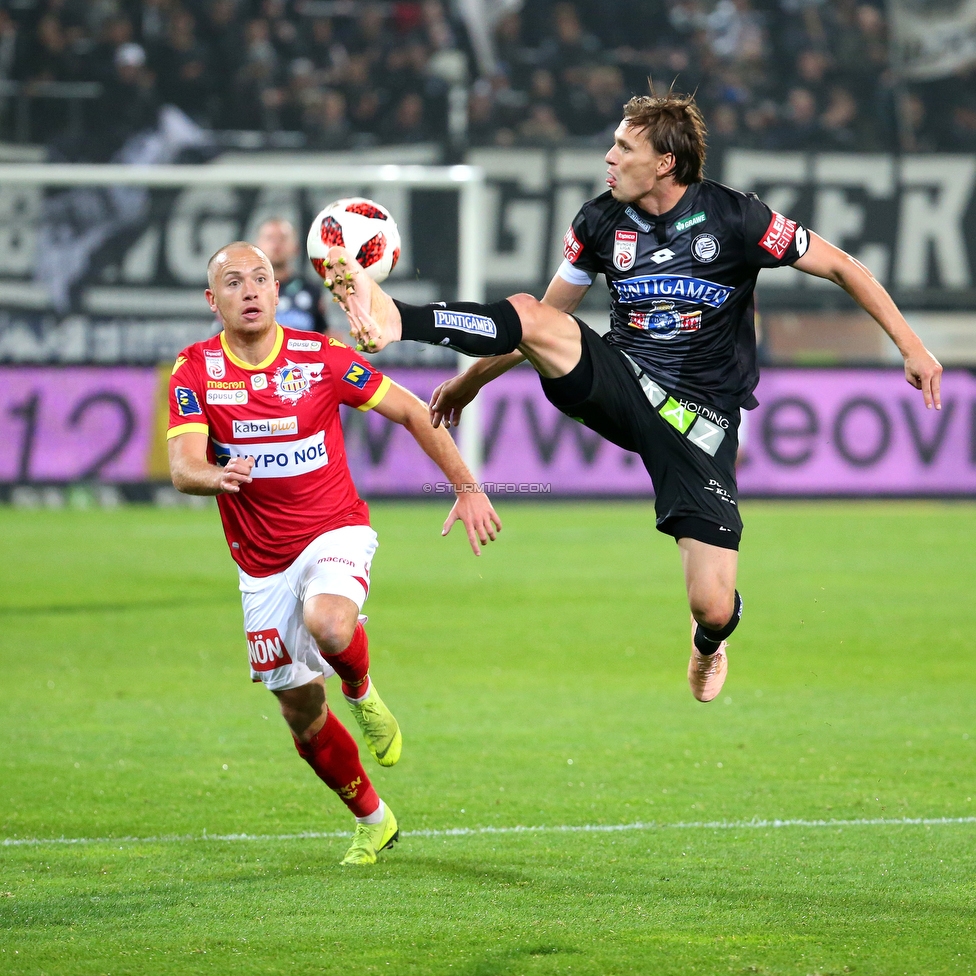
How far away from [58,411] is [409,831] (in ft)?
38.6

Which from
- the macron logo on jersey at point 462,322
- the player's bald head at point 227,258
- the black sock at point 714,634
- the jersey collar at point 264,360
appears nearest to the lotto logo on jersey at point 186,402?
the jersey collar at point 264,360

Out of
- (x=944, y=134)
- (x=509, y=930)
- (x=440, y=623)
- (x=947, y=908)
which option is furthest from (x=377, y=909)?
(x=944, y=134)

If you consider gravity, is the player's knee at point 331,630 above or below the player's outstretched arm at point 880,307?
below

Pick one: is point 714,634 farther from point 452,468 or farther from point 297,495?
point 297,495

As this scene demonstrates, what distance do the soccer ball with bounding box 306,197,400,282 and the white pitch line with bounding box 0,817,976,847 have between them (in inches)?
84.3

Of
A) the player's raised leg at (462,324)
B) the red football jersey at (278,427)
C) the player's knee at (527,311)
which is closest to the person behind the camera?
the player's raised leg at (462,324)

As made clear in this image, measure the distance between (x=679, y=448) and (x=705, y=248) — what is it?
29.7 inches

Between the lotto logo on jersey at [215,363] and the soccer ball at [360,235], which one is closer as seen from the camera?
the lotto logo on jersey at [215,363]

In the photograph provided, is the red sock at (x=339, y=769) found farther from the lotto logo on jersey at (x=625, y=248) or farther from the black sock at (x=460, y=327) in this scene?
the lotto logo on jersey at (x=625, y=248)

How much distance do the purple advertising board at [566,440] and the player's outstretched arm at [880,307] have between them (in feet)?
38.0

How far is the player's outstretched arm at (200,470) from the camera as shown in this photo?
4738 mm

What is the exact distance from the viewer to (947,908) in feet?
15.6

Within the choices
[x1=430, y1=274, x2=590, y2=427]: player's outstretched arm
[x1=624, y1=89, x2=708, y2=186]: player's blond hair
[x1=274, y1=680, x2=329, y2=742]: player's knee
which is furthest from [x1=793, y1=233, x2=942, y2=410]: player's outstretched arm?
[x1=274, y1=680, x2=329, y2=742]: player's knee

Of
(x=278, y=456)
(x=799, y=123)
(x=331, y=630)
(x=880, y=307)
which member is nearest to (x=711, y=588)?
(x=880, y=307)
